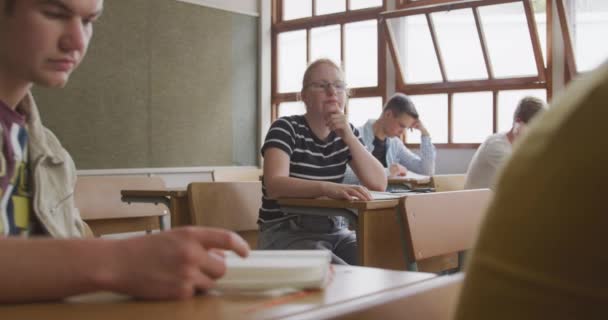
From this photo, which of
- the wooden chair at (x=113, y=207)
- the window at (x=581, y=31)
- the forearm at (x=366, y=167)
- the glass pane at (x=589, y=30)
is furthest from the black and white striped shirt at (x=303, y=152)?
the window at (x=581, y=31)

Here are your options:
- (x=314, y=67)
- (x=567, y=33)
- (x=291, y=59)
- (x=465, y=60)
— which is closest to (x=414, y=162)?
(x=465, y=60)

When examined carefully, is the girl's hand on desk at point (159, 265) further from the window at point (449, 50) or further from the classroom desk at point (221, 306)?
the window at point (449, 50)

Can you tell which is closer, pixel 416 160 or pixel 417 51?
pixel 416 160

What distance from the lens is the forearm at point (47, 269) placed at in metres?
0.56

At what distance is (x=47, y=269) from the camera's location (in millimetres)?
560

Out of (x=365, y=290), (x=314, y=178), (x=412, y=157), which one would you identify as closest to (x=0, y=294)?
(x=365, y=290)

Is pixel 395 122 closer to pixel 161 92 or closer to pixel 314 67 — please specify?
pixel 314 67

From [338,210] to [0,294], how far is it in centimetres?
191

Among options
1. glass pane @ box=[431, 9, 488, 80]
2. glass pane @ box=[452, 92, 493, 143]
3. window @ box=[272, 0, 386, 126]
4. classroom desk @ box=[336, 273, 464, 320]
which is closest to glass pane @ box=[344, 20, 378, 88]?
window @ box=[272, 0, 386, 126]

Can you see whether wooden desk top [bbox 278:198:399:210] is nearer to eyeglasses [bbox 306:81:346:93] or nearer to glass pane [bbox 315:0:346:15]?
eyeglasses [bbox 306:81:346:93]

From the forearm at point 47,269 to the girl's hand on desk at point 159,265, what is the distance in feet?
0.04

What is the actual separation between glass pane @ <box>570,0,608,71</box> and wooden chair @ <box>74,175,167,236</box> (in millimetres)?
3816

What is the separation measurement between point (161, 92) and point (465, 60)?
3037mm

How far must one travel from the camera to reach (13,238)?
0.58 m
